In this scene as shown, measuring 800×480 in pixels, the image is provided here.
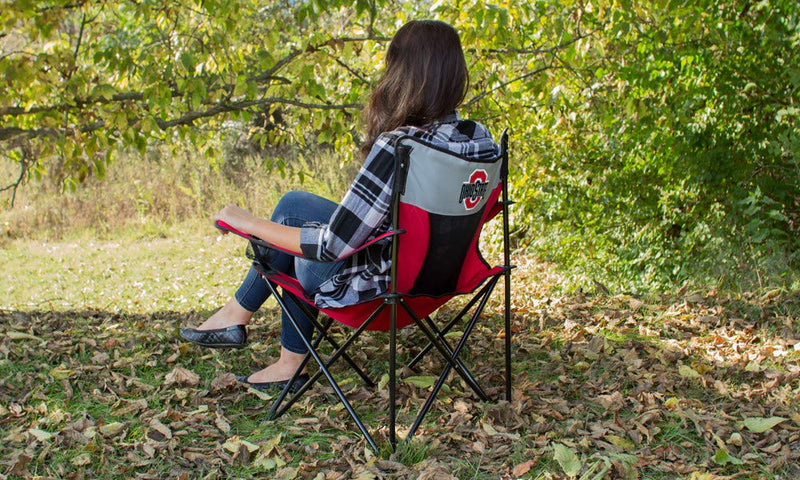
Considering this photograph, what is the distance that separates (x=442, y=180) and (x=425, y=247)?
0.24 m

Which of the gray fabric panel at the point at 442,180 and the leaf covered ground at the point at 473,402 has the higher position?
the gray fabric panel at the point at 442,180

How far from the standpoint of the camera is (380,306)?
2396 mm

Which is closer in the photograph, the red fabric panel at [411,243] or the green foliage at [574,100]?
the red fabric panel at [411,243]

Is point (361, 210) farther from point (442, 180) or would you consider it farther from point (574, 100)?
point (574, 100)

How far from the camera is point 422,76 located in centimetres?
239

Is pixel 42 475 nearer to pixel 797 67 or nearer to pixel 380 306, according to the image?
pixel 380 306

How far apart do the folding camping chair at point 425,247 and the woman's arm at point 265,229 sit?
3 centimetres

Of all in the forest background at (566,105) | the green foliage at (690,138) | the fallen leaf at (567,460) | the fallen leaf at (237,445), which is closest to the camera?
the fallen leaf at (567,460)

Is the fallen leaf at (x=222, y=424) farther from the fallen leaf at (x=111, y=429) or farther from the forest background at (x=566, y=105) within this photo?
the forest background at (x=566, y=105)

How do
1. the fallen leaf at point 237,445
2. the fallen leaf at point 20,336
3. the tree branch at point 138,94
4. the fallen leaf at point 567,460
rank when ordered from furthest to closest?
1. the tree branch at point 138,94
2. the fallen leaf at point 20,336
3. the fallen leaf at point 237,445
4. the fallen leaf at point 567,460

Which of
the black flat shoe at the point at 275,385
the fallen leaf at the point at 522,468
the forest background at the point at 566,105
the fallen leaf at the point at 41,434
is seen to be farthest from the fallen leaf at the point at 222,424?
the fallen leaf at the point at 522,468

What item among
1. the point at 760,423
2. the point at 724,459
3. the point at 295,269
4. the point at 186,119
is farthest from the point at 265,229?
the point at 186,119

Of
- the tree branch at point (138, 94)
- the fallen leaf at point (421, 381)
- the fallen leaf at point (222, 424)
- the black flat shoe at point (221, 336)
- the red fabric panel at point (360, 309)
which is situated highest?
the tree branch at point (138, 94)

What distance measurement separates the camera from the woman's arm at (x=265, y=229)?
7.85ft
